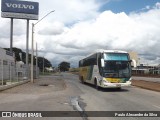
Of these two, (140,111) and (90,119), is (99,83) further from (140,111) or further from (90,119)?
(90,119)

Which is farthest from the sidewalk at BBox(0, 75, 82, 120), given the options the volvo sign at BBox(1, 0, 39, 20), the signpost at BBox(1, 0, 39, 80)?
the volvo sign at BBox(1, 0, 39, 20)

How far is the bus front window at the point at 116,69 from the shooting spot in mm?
29891

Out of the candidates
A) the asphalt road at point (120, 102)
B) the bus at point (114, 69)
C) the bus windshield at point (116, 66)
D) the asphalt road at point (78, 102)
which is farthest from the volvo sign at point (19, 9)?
the asphalt road at point (120, 102)

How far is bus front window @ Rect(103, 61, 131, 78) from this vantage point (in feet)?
98.1

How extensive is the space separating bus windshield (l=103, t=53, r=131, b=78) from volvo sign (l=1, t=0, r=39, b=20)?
44621 mm

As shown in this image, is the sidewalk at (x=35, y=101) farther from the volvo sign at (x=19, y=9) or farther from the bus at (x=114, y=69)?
the volvo sign at (x=19, y=9)

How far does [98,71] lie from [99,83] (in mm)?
1025

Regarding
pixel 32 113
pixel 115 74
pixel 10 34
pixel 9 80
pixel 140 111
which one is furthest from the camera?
pixel 10 34

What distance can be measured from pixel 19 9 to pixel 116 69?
46.2m

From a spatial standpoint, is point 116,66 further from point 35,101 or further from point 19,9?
point 19,9

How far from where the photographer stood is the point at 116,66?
98.7ft

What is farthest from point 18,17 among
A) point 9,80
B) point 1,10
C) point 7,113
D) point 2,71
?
point 7,113

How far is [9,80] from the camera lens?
1419 inches

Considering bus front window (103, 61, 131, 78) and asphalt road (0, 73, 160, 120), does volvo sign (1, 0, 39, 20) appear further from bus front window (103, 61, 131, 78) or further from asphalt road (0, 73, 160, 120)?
asphalt road (0, 73, 160, 120)
